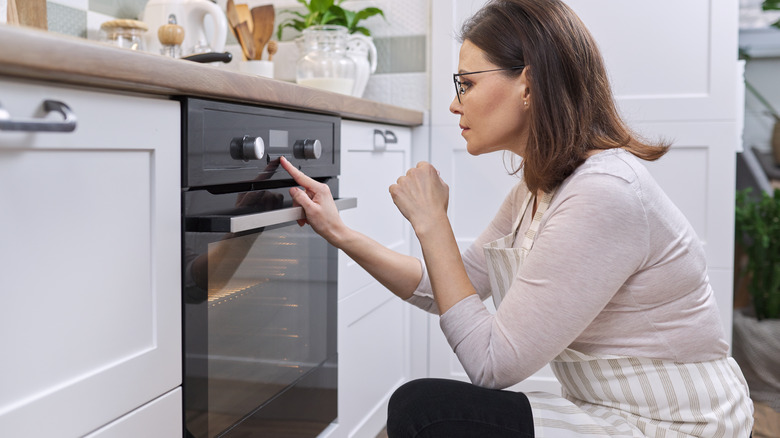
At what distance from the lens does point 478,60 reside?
122 cm

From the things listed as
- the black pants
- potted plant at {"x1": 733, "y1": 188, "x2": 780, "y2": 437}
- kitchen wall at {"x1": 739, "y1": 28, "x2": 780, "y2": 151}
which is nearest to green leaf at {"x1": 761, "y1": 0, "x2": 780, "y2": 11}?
kitchen wall at {"x1": 739, "y1": 28, "x2": 780, "y2": 151}

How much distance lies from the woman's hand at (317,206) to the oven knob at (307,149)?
0.17 feet

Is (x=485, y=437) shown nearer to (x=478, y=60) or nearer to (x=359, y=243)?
(x=359, y=243)

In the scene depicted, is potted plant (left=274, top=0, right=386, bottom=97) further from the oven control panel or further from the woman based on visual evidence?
the woman

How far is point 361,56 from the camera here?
231cm

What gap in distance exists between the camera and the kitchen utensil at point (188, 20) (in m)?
1.99

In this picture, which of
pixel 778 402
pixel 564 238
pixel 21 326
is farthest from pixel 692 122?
pixel 21 326

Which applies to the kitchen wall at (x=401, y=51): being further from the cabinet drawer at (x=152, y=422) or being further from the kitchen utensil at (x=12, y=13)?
the cabinet drawer at (x=152, y=422)

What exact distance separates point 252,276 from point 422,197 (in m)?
0.31

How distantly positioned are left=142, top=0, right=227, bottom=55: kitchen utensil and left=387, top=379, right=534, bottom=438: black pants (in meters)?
1.26

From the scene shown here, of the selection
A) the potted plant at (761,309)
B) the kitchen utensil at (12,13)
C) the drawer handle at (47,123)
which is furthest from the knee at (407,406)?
the potted plant at (761,309)

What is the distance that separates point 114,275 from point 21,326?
0.51 ft

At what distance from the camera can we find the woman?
1049mm

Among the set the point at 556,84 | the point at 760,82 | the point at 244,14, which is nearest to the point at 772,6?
the point at 760,82
